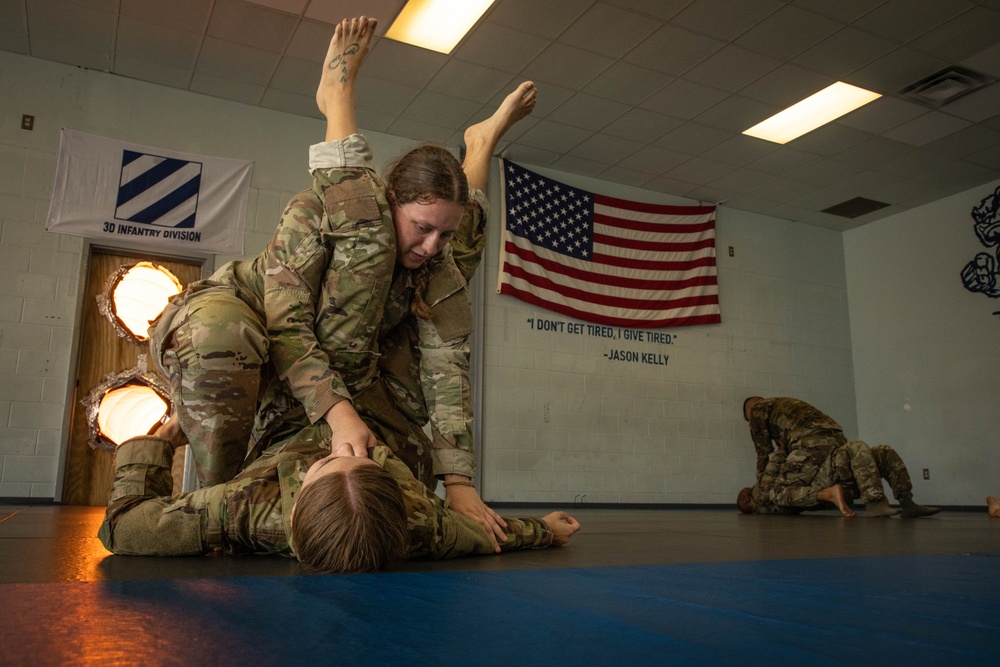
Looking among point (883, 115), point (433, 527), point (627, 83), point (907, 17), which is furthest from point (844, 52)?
point (433, 527)

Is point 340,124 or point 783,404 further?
Result: point 783,404

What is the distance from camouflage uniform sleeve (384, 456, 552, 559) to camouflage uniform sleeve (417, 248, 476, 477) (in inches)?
10.2

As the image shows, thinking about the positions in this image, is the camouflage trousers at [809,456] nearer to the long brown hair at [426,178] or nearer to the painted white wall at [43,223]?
the long brown hair at [426,178]

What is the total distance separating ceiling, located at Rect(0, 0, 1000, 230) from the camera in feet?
14.4

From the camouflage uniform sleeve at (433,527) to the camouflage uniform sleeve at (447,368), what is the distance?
0.26 m

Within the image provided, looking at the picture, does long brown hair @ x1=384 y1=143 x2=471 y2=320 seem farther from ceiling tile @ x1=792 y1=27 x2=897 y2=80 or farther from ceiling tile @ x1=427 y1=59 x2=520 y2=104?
ceiling tile @ x1=792 y1=27 x2=897 y2=80

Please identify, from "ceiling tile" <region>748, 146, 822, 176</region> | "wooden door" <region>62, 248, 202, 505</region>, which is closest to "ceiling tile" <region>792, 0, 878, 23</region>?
"ceiling tile" <region>748, 146, 822, 176</region>

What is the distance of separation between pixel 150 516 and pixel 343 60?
122 centimetres

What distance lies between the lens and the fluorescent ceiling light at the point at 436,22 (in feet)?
14.2

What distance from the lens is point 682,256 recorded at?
22.6 feet

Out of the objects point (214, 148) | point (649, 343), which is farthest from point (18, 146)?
point (649, 343)

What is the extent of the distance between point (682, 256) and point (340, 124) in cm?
545

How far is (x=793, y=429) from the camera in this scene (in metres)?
4.96

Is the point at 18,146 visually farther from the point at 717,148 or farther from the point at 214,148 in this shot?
the point at 717,148
